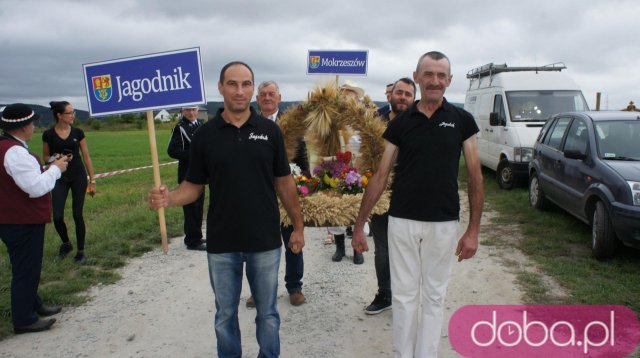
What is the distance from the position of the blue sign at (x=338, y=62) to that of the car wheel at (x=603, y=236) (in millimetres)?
4725

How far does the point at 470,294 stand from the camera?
466 centimetres

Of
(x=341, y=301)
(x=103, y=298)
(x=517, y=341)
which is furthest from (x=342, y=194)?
(x=103, y=298)

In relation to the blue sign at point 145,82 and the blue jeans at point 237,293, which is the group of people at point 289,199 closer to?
the blue jeans at point 237,293

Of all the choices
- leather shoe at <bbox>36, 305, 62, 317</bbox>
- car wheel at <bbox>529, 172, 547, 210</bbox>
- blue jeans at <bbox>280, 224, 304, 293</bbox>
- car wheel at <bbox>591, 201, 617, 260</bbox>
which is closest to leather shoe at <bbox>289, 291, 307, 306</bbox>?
blue jeans at <bbox>280, 224, 304, 293</bbox>

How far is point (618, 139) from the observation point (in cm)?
608

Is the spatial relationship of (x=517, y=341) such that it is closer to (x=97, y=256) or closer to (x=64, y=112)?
(x=97, y=256)

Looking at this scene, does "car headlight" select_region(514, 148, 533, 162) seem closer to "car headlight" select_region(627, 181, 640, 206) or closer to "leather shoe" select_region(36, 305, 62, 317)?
"car headlight" select_region(627, 181, 640, 206)

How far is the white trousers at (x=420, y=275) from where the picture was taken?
123 inches

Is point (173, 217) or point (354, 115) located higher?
point (354, 115)

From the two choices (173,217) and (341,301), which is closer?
(341,301)

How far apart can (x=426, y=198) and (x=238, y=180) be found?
1.25 metres

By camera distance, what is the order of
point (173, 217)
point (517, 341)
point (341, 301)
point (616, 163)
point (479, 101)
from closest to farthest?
1. point (517, 341)
2. point (341, 301)
3. point (616, 163)
4. point (173, 217)
5. point (479, 101)

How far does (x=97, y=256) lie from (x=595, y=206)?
647 centimetres

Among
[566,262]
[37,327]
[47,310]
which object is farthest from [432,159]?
[47,310]
